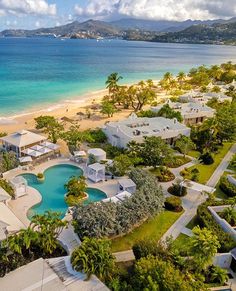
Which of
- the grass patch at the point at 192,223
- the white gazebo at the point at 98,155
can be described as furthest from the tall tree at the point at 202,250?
the white gazebo at the point at 98,155

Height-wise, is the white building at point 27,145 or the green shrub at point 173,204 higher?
the white building at point 27,145

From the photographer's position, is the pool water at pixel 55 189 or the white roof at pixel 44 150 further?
the white roof at pixel 44 150

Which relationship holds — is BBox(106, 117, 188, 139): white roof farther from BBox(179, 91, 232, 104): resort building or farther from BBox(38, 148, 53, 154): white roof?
BBox(179, 91, 232, 104): resort building

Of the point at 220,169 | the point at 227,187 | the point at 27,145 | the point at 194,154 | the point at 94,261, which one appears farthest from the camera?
the point at 194,154

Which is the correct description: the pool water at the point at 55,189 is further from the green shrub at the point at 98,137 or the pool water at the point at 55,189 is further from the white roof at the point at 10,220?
the green shrub at the point at 98,137

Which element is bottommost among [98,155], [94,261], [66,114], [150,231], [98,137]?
[66,114]

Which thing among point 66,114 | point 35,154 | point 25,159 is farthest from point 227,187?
point 66,114

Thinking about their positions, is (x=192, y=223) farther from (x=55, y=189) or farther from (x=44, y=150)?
(x=44, y=150)
